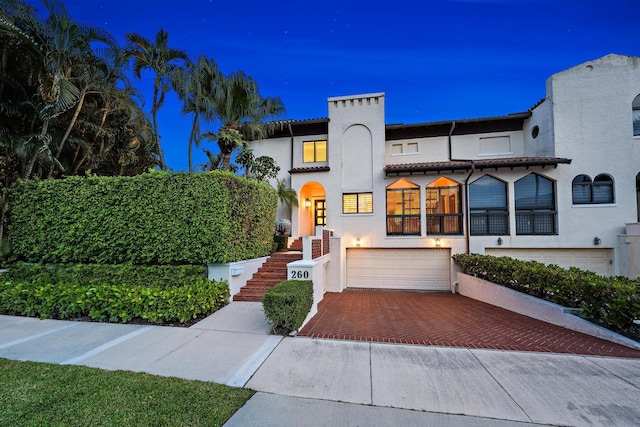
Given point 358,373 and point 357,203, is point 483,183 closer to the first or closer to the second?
point 357,203

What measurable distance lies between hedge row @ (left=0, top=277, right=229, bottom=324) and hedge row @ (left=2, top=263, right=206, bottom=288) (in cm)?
74

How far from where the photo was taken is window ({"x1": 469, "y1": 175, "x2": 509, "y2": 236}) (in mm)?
12203

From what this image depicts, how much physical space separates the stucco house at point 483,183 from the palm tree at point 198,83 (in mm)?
4372

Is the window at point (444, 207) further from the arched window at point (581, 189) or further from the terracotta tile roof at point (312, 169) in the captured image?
the terracotta tile roof at point (312, 169)

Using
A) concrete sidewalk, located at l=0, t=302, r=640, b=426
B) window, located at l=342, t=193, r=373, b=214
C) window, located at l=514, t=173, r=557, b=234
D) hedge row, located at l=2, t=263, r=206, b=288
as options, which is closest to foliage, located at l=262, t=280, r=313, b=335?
concrete sidewalk, located at l=0, t=302, r=640, b=426

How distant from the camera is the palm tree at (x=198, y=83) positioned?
1083 cm

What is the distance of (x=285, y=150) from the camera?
15281mm

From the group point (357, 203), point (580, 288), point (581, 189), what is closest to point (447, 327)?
point (580, 288)

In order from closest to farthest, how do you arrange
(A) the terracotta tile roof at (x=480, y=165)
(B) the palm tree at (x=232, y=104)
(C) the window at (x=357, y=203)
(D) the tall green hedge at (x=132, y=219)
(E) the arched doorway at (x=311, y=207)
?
(D) the tall green hedge at (x=132, y=219) → (B) the palm tree at (x=232, y=104) → (A) the terracotta tile roof at (x=480, y=165) → (C) the window at (x=357, y=203) → (E) the arched doorway at (x=311, y=207)

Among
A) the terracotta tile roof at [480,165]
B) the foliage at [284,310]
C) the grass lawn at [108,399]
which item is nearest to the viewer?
the grass lawn at [108,399]

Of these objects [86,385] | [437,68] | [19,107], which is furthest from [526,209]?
[19,107]

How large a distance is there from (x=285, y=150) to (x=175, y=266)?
9.05m

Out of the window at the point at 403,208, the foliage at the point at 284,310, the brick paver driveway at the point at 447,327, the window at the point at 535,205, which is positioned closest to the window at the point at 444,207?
the window at the point at 403,208

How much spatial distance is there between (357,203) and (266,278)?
6103 mm
